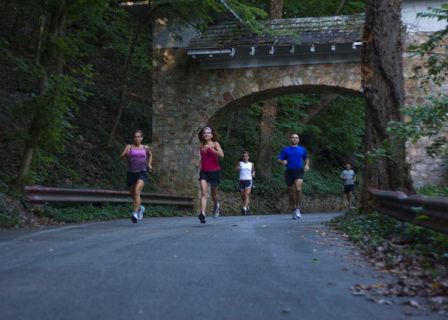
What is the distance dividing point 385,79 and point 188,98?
11.7 m

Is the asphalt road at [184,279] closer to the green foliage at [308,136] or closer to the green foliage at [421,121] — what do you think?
the green foliage at [421,121]

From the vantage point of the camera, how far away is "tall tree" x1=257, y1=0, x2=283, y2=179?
24.5 meters

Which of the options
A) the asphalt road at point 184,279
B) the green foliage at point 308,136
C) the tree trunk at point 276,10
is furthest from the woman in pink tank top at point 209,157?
the tree trunk at point 276,10

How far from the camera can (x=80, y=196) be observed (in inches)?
578

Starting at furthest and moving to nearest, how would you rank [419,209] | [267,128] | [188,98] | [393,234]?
[267,128] < [188,98] < [393,234] < [419,209]

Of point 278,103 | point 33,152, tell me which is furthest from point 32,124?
point 278,103

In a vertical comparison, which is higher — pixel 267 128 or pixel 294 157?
pixel 267 128

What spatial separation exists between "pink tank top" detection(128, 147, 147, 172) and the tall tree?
41.1ft

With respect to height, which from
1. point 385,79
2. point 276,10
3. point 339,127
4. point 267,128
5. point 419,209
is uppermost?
point 276,10

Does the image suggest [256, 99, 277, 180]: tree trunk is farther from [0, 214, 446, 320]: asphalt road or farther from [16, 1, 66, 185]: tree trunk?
[0, 214, 446, 320]: asphalt road

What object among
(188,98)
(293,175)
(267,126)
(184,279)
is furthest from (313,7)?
(184,279)

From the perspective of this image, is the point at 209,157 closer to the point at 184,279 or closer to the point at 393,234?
the point at 393,234

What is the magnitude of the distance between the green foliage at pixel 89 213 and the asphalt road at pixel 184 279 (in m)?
4.95

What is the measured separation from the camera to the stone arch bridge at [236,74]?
19906mm
